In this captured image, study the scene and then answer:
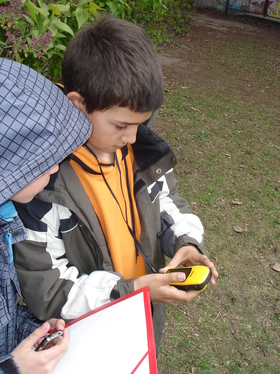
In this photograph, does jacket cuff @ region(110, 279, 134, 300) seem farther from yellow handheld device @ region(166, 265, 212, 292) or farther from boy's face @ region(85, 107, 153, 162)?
boy's face @ region(85, 107, 153, 162)

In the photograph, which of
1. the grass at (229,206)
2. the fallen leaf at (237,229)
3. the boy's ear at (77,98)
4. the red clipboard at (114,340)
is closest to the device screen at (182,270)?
the red clipboard at (114,340)

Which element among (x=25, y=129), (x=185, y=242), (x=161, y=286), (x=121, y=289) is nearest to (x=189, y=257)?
(x=185, y=242)

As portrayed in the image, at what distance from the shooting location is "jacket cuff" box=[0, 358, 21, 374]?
3.44 feet

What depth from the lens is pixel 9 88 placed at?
3.21 feet

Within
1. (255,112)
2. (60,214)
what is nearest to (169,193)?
(60,214)

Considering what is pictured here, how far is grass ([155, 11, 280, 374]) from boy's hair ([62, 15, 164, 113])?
1.77m

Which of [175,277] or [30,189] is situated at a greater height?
[30,189]

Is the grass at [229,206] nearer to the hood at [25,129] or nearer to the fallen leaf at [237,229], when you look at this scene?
the fallen leaf at [237,229]

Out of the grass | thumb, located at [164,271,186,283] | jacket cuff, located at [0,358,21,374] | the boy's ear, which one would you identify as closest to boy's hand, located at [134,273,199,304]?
thumb, located at [164,271,186,283]

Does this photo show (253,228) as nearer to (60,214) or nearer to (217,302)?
(217,302)

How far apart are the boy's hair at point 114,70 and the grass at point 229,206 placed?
1.77 meters

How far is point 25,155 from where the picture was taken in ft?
3.27

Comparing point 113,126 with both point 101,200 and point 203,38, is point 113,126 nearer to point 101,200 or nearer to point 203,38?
point 101,200

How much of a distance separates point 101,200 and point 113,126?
0.28 m
